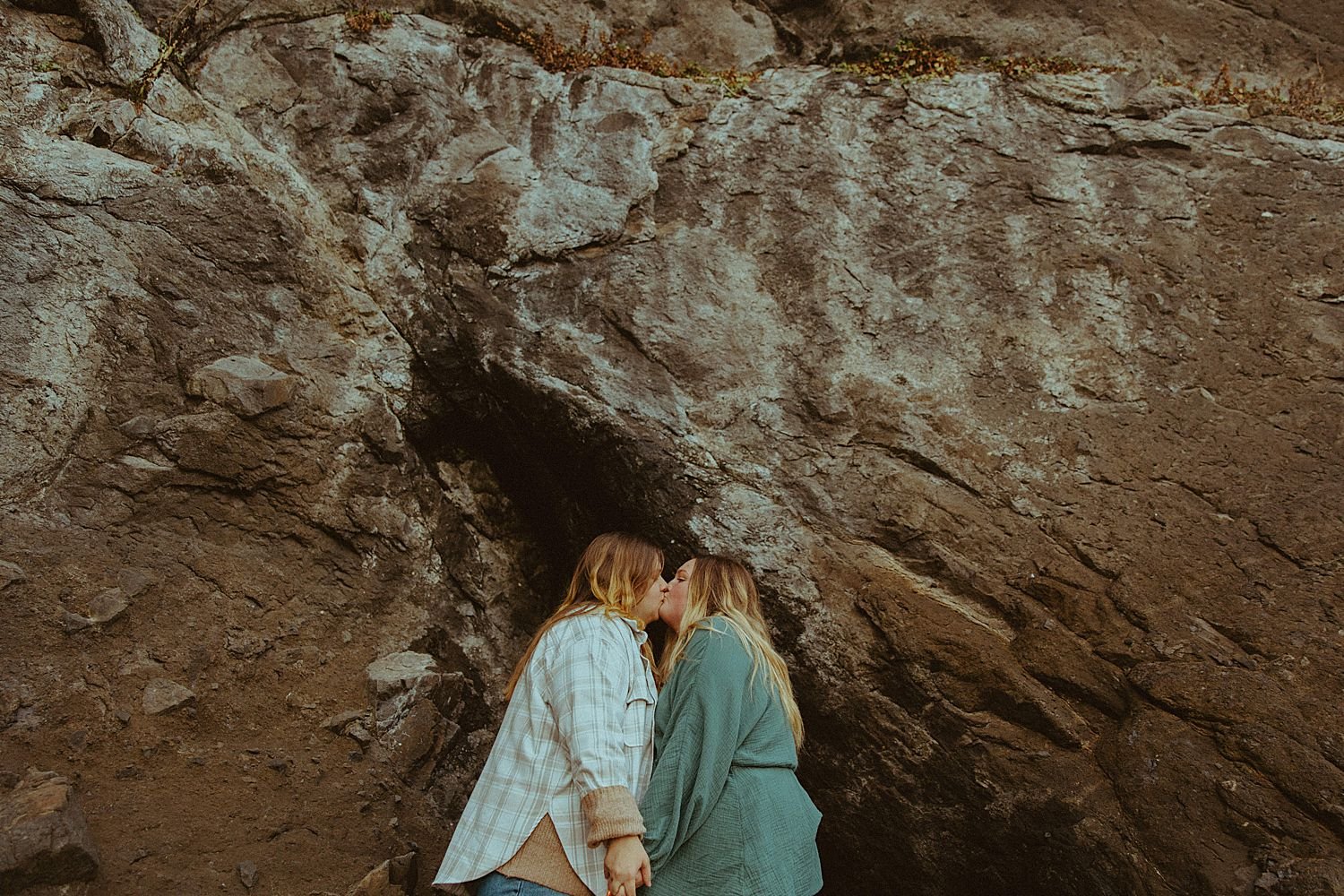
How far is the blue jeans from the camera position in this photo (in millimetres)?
3176

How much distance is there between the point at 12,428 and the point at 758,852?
4.28 m

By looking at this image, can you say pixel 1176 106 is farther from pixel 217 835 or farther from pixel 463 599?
pixel 217 835

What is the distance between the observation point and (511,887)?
320 cm

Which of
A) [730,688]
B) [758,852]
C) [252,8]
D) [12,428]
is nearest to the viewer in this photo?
[758,852]

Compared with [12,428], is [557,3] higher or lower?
higher

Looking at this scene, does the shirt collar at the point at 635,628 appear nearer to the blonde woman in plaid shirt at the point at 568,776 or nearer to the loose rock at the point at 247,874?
the blonde woman in plaid shirt at the point at 568,776

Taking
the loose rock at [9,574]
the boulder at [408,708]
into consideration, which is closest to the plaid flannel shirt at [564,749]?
the boulder at [408,708]

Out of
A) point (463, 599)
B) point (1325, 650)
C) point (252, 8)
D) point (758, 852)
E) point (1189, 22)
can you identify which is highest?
point (1189, 22)

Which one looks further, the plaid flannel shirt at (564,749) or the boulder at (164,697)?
the boulder at (164,697)

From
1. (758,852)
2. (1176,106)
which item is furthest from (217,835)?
(1176,106)

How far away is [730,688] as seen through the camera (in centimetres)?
356

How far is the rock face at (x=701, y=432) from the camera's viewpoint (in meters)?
4.32

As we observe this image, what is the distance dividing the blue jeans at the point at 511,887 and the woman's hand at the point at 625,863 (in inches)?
9.3

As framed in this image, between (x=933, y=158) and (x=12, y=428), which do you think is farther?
(x=933, y=158)
